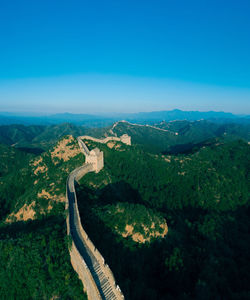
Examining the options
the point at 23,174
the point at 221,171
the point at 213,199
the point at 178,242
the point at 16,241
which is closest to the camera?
the point at 16,241

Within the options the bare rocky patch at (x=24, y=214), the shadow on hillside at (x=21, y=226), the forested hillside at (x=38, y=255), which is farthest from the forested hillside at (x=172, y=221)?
the bare rocky patch at (x=24, y=214)

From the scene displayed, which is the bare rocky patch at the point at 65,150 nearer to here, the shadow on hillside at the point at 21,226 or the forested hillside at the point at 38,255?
the forested hillside at the point at 38,255

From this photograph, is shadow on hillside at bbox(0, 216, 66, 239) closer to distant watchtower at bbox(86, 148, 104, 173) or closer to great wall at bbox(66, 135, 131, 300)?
great wall at bbox(66, 135, 131, 300)

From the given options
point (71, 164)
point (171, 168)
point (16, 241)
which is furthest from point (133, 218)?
point (171, 168)

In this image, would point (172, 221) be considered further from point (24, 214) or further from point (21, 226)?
point (24, 214)

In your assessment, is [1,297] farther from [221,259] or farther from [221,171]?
[221,171]
